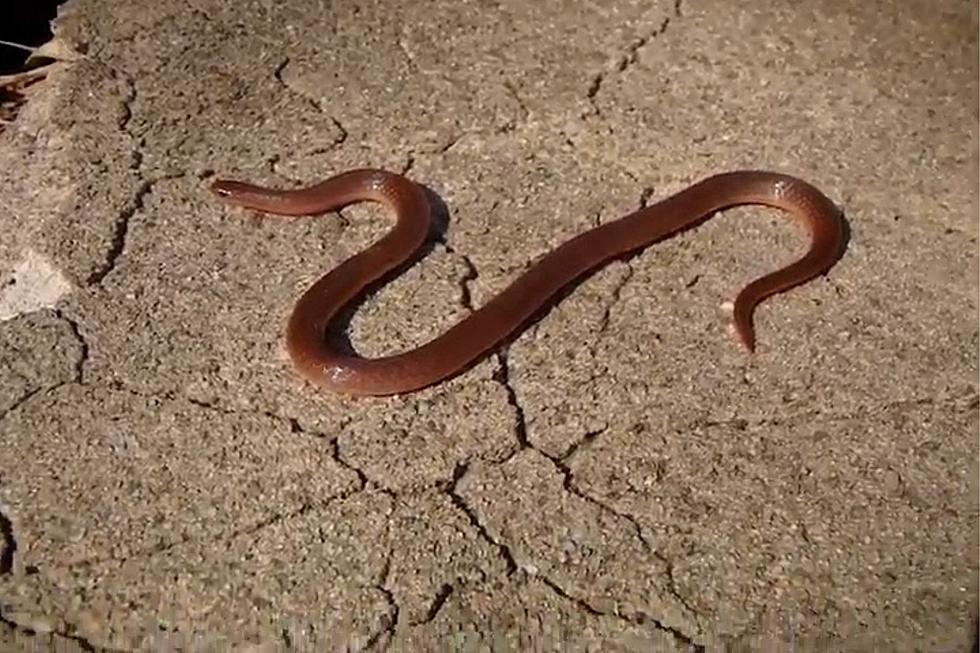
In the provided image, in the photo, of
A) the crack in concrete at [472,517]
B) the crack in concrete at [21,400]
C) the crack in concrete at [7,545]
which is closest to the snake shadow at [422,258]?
the crack in concrete at [472,517]

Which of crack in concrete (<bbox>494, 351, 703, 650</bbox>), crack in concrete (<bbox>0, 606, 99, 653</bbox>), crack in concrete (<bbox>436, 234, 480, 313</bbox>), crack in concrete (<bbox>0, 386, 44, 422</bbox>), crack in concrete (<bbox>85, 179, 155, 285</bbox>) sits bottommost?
crack in concrete (<bbox>0, 606, 99, 653</bbox>)

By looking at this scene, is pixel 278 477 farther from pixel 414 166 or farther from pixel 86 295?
pixel 414 166

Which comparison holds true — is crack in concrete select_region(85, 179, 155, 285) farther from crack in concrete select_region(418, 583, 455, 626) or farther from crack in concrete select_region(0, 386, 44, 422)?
crack in concrete select_region(418, 583, 455, 626)

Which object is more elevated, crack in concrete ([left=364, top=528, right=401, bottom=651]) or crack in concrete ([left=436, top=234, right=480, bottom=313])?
crack in concrete ([left=436, top=234, right=480, bottom=313])

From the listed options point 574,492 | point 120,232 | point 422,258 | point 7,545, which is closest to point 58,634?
point 7,545

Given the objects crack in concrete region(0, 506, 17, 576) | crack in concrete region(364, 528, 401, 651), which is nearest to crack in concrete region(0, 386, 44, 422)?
crack in concrete region(0, 506, 17, 576)

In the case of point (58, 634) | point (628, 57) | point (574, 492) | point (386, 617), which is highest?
point (628, 57)

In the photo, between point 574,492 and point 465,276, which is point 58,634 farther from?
point 465,276

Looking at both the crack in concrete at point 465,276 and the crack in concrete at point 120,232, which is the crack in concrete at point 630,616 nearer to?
the crack in concrete at point 465,276
